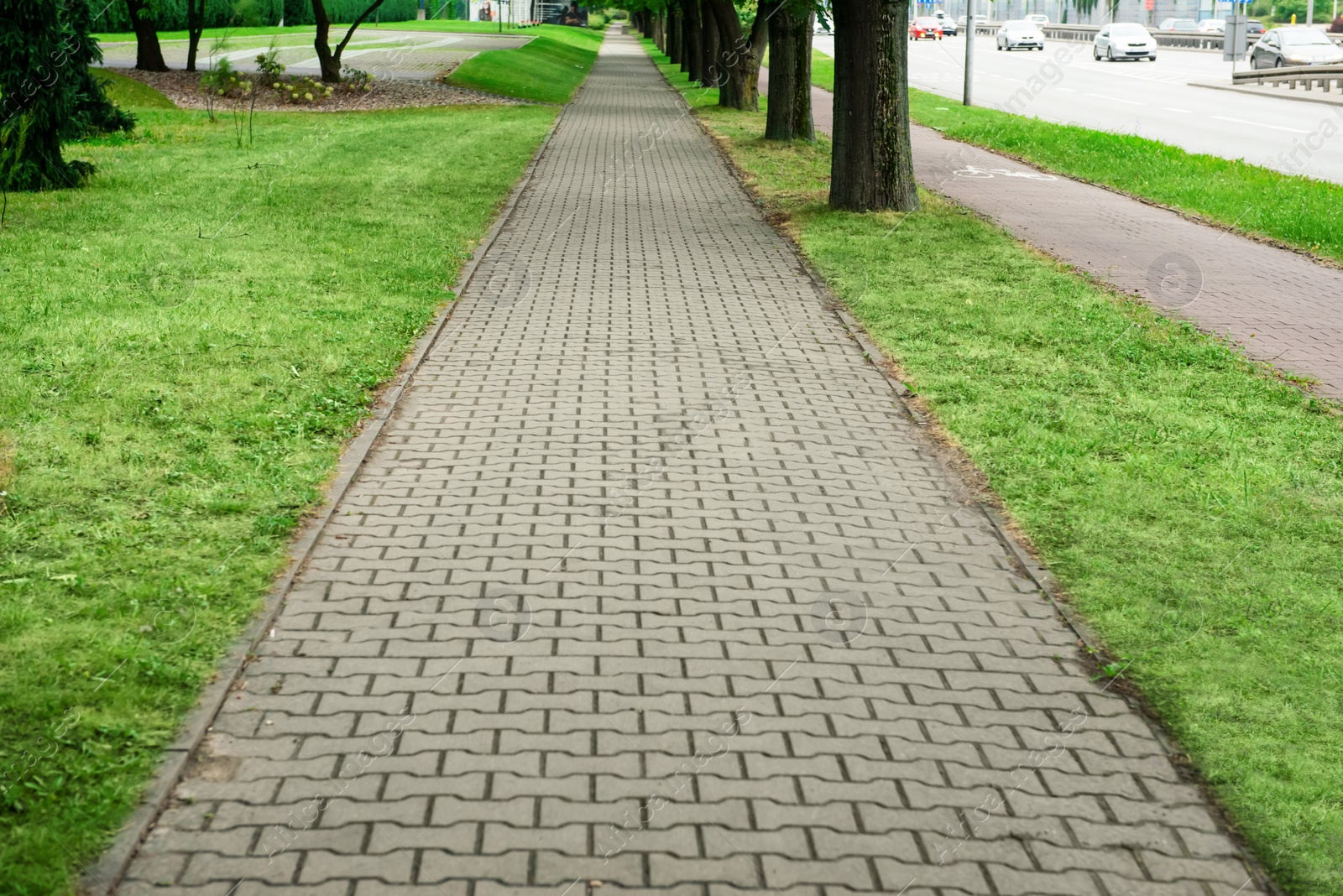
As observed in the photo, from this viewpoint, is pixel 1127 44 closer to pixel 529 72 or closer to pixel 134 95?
pixel 529 72

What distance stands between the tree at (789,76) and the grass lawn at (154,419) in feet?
23.8

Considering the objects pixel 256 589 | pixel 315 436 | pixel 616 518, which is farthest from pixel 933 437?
pixel 256 589

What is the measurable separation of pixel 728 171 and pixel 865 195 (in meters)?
5.49

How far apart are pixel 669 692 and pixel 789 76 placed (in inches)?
802

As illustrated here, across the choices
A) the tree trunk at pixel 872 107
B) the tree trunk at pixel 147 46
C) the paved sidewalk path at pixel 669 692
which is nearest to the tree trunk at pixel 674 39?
the tree trunk at pixel 147 46

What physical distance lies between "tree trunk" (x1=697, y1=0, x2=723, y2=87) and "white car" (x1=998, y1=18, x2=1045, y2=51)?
26.6 meters

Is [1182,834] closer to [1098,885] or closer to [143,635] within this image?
[1098,885]

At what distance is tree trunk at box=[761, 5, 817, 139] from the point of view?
2284cm

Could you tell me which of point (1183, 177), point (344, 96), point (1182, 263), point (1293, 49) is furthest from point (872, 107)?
point (1293, 49)

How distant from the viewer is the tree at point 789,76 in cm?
2280

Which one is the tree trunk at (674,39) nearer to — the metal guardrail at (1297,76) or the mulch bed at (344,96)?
the mulch bed at (344,96)

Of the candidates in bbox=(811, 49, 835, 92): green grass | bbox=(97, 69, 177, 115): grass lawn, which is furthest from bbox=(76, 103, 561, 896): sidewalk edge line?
bbox=(811, 49, 835, 92): green grass

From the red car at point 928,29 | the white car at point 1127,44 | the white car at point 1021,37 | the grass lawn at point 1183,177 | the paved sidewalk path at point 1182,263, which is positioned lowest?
the paved sidewalk path at point 1182,263

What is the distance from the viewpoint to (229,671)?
5.01 m
